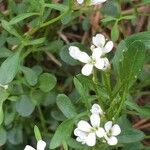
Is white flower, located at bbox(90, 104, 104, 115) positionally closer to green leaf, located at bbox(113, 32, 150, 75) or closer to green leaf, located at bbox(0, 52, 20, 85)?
green leaf, located at bbox(113, 32, 150, 75)

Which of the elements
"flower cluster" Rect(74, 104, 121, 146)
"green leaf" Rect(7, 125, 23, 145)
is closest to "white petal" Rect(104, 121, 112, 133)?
"flower cluster" Rect(74, 104, 121, 146)

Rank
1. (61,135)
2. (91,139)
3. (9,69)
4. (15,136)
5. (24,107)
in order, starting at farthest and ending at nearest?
1. (15,136)
2. (24,107)
3. (9,69)
4. (61,135)
5. (91,139)

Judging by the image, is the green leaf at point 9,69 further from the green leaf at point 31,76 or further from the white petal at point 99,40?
the white petal at point 99,40

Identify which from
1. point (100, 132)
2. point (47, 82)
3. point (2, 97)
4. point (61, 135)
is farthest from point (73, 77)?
point (100, 132)

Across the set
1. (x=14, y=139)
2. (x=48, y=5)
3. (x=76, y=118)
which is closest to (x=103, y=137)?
(x=76, y=118)

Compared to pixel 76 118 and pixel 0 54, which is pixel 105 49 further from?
pixel 0 54

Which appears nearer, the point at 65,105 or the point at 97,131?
the point at 97,131

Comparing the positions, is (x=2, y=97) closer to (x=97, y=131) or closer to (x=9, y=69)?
(x=9, y=69)
